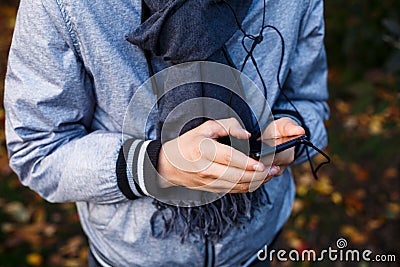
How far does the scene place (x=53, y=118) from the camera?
3.05 feet

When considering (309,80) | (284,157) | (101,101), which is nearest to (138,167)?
(101,101)

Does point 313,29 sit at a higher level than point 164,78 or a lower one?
lower

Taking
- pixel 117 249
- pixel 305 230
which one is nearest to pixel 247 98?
pixel 117 249

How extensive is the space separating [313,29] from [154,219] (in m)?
0.48

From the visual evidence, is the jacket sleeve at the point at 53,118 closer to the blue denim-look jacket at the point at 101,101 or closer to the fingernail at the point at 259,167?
the blue denim-look jacket at the point at 101,101

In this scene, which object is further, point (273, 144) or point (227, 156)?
point (273, 144)

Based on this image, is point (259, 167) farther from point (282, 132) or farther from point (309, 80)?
point (309, 80)

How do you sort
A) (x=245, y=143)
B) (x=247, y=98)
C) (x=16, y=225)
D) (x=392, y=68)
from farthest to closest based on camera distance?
(x=16, y=225) < (x=392, y=68) < (x=247, y=98) < (x=245, y=143)

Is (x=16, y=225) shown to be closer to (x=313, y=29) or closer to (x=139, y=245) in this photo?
(x=139, y=245)

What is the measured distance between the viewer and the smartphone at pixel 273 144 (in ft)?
2.79

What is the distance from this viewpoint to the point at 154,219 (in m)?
1.01

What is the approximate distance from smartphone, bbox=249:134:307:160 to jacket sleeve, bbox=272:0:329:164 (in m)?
0.14

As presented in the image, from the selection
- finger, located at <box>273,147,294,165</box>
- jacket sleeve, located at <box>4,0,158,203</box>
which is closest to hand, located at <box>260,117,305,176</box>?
finger, located at <box>273,147,294,165</box>

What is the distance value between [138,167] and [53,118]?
0.17 m
